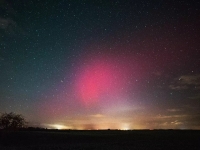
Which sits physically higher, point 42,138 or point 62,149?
point 42,138

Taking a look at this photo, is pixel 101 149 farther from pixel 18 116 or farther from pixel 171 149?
pixel 18 116

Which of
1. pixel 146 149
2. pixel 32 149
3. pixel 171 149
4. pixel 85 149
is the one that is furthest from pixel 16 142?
pixel 171 149

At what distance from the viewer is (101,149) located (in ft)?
119

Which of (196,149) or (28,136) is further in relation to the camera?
(28,136)

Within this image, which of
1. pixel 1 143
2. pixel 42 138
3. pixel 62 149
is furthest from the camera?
pixel 42 138

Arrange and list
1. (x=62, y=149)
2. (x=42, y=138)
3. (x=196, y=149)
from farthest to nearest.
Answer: (x=42, y=138), (x=62, y=149), (x=196, y=149)

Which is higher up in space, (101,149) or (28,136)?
(28,136)

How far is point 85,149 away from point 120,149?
597cm

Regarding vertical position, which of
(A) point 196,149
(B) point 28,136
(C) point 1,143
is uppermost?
(B) point 28,136

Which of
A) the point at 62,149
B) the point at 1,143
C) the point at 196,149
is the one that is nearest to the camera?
the point at 196,149

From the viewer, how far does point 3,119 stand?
5409 cm

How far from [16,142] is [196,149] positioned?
122ft

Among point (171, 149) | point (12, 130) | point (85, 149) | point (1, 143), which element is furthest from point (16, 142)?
point (171, 149)

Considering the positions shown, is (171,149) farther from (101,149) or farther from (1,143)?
(1,143)
